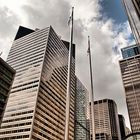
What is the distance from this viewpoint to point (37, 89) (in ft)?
422

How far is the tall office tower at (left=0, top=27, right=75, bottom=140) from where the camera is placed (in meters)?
119

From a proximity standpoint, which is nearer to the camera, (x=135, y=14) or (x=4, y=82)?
(x=135, y=14)

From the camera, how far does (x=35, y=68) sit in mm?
144625

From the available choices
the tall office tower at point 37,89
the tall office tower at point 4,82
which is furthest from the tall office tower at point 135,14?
the tall office tower at point 37,89

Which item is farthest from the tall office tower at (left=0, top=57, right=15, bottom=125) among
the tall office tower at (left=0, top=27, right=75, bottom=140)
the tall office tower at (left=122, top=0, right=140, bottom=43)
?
the tall office tower at (left=122, top=0, right=140, bottom=43)

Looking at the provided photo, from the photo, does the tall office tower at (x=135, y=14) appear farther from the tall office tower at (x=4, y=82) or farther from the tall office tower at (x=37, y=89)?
the tall office tower at (x=37, y=89)

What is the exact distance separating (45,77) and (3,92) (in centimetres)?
6117

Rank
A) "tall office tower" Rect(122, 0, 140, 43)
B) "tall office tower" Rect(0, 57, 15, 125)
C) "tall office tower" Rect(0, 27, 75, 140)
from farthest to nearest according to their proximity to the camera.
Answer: "tall office tower" Rect(0, 27, 75, 140) < "tall office tower" Rect(0, 57, 15, 125) < "tall office tower" Rect(122, 0, 140, 43)

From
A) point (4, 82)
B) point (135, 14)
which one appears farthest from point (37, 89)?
point (135, 14)

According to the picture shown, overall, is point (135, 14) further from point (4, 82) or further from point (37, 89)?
Answer: point (37, 89)

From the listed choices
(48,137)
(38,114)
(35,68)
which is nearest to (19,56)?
(35,68)

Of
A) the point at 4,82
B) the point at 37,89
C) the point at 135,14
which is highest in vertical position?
the point at 37,89

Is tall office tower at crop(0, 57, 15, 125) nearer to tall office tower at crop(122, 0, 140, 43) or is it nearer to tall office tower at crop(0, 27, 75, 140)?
tall office tower at crop(0, 27, 75, 140)

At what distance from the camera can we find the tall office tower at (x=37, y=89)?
392ft
